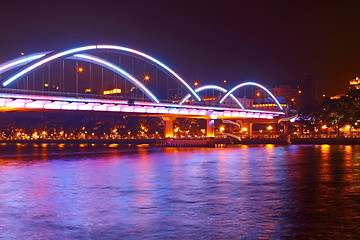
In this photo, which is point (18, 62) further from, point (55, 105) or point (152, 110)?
point (152, 110)

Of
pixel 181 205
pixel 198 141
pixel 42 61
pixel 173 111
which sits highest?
pixel 42 61

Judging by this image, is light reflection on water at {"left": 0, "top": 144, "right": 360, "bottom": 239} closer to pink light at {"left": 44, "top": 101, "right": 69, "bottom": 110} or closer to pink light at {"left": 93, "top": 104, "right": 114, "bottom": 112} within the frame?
pink light at {"left": 44, "top": 101, "right": 69, "bottom": 110}

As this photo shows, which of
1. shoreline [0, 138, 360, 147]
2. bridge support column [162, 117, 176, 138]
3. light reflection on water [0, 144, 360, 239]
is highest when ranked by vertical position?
bridge support column [162, 117, 176, 138]

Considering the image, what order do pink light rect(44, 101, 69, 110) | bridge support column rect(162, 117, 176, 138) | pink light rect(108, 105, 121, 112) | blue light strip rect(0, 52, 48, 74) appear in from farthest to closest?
1. bridge support column rect(162, 117, 176, 138)
2. pink light rect(108, 105, 121, 112)
3. pink light rect(44, 101, 69, 110)
4. blue light strip rect(0, 52, 48, 74)

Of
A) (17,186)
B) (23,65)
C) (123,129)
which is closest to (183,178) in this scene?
(17,186)

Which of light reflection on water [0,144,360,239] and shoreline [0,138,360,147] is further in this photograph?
shoreline [0,138,360,147]

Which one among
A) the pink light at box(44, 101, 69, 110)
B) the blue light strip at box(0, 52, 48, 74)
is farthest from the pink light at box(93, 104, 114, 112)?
the blue light strip at box(0, 52, 48, 74)

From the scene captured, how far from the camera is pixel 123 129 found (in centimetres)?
13738

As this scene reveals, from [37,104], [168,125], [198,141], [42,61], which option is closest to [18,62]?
[42,61]

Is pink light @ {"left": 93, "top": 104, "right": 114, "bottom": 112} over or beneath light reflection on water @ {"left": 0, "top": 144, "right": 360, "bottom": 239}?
over

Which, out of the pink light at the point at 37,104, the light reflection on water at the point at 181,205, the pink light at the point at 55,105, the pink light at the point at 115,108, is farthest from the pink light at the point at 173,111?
the light reflection on water at the point at 181,205

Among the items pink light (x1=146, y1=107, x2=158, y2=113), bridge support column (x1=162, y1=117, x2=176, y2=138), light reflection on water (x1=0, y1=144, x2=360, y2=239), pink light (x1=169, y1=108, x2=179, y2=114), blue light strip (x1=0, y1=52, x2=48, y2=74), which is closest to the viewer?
light reflection on water (x1=0, y1=144, x2=360, y2=239)

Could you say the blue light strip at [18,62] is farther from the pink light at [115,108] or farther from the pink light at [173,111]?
the pink light at [173,111]

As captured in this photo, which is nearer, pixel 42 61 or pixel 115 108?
pixel 42 61
